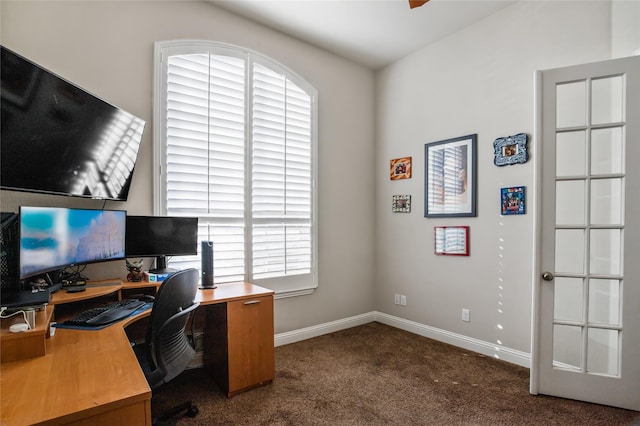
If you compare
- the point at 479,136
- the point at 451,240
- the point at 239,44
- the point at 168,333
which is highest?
the point at 239,44

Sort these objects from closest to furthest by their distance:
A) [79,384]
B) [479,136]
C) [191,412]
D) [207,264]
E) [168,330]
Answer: [79,384], [168,330], [191,412], [207,264], [479,136]

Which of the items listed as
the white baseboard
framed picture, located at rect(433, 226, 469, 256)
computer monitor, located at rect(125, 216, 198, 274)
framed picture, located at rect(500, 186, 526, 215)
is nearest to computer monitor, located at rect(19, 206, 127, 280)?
computer monitor, located at rect(125, 216, 198, 274)

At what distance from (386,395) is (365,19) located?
3.12m

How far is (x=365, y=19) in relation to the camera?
3.02m

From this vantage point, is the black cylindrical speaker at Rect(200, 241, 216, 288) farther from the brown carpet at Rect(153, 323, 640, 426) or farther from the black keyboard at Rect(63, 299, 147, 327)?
the brown carpet at Rect(153, 323, 640, 426)

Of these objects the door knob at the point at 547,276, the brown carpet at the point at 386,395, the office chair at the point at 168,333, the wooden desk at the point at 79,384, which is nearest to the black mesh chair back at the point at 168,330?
the office chair at the point at 168,333

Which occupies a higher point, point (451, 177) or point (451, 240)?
point (451, 177)

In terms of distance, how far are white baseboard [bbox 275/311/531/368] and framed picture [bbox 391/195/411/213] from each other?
123cm

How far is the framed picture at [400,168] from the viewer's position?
3.67 m

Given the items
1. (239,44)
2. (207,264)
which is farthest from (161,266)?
(239,44)

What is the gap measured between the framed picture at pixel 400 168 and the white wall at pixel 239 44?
29 cm

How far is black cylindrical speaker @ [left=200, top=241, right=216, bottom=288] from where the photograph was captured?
→ 258 cm

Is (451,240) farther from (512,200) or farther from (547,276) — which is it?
(547,276)

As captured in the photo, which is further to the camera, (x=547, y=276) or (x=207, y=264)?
(x=207, y=264)
